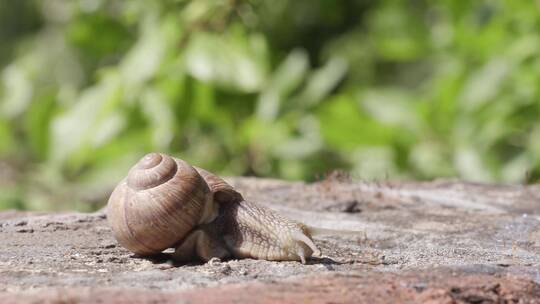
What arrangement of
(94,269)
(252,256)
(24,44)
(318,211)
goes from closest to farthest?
(94,269), (252,256), (318,211), (24,44)

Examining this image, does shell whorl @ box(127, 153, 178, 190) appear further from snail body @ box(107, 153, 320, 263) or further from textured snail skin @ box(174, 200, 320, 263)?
textured snail skin @ box(174, 200, 320, 263)

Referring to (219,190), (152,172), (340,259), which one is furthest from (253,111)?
(340,259)

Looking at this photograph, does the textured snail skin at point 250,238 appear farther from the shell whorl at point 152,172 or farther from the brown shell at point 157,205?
the shell whorl at point 152,172

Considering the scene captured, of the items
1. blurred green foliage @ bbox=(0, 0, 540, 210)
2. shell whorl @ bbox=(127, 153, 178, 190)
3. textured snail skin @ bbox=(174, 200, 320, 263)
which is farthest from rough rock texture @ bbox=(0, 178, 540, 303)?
blurred green foliage @ bbox=(0, 0, 540, 210)

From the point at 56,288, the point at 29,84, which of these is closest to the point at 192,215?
the point at 56,288

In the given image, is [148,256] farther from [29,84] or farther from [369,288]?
[29,84]
